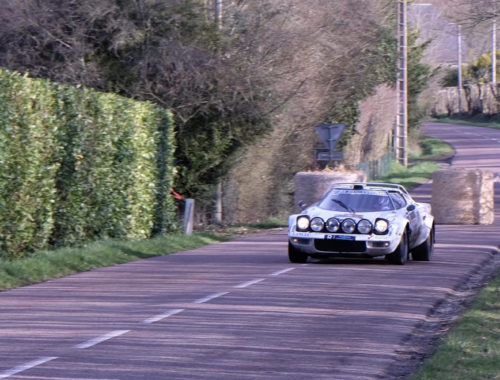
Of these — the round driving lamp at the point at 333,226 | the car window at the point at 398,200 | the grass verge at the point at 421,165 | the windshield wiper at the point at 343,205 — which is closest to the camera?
the round driving lamp at the point at 333,226

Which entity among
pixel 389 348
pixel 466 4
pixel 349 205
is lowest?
pixel 389 348

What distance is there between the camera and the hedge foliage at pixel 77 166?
626 inches

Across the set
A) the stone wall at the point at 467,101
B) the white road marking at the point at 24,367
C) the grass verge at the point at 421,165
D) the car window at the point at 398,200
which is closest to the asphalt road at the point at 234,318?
the white road marking at the point at 24,367

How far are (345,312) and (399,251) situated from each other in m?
5.34

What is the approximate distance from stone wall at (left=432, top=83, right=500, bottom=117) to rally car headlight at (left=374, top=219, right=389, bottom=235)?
6293 cm

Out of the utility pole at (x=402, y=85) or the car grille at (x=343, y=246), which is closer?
the car grille at (x=343, y=246)

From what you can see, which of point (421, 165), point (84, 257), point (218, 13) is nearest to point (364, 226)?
point (84, 257)

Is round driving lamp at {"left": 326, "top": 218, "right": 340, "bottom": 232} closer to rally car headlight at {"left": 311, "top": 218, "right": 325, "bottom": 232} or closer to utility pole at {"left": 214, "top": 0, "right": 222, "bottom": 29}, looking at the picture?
rally car headlight at {"left": 311, "top": 218, "right": 325, "bottom": 232}

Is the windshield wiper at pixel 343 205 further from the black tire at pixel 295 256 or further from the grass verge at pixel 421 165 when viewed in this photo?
the grass verge at pixel 421 165

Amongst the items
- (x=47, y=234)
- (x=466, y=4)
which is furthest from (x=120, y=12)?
(x=466, y=4)

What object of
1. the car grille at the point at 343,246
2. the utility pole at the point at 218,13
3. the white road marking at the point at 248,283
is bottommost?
the white road marking at the point at 248,283

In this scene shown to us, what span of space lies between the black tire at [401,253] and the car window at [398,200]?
0.77 metres

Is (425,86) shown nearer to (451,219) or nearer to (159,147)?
(451,219)

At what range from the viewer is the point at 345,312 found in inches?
456
